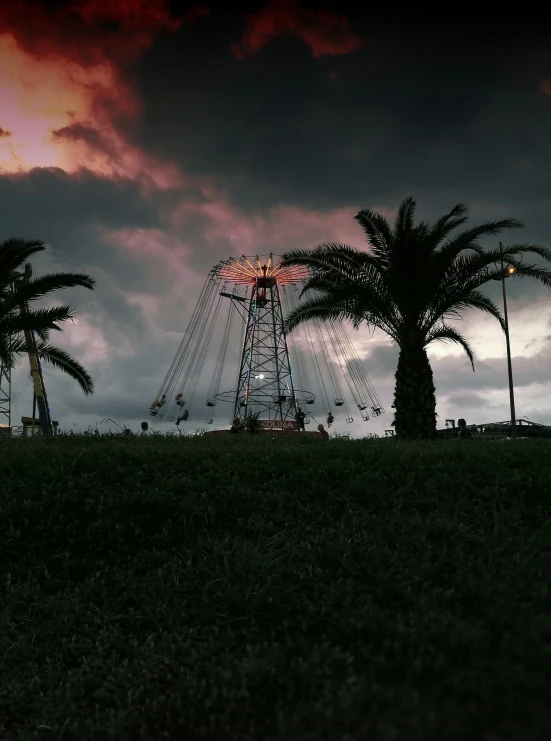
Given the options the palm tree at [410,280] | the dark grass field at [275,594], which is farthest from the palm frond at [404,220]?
the dark grass field at [275,594]

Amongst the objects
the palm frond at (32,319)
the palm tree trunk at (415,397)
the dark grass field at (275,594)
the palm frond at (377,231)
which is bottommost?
the dark grass field at (275,594)

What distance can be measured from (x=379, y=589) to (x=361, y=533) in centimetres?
169

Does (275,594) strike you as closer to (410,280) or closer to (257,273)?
(410,280)

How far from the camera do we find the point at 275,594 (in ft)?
18.5

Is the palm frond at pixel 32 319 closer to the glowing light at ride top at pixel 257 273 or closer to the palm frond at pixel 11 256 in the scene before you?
the palm frond at pixel 11 256

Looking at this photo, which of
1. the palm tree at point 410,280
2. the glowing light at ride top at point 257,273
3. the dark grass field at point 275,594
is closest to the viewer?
the dark grass field at point 275,594

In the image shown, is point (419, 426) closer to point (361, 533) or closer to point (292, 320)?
point (292, 320)

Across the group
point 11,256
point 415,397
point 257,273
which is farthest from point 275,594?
point 257,273

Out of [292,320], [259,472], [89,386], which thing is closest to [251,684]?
[259,472]

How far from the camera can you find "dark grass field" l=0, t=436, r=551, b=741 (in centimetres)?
348

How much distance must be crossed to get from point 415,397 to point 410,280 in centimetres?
362

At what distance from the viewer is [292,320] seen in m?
20.6

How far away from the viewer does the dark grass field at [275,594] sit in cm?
348

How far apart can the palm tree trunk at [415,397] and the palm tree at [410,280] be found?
0.03m
